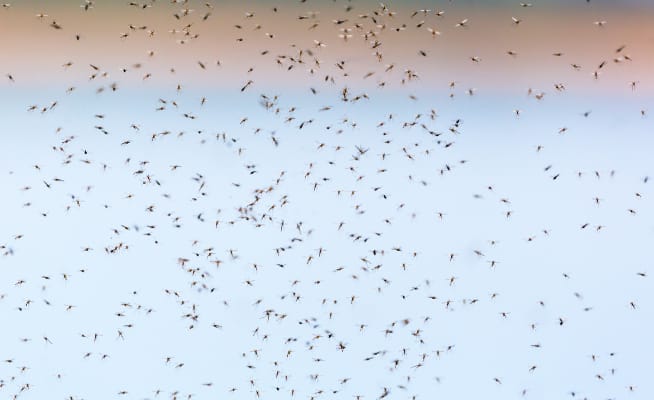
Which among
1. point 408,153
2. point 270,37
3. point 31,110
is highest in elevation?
point 270,37

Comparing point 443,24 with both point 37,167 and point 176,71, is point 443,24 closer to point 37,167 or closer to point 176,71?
point 176,71

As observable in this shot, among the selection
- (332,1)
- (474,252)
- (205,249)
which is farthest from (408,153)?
(205,249)

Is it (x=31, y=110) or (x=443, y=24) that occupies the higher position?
(x=443, y=24)

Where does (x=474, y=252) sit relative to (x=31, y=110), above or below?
below

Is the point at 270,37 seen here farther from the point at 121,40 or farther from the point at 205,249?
the point at 205,249

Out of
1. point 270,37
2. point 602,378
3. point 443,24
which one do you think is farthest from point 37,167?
point 602,378

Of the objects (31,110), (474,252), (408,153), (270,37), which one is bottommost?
(474,252)

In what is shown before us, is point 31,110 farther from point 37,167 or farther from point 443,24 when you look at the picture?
point 443,24

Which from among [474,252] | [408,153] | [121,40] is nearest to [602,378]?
[474,252]
